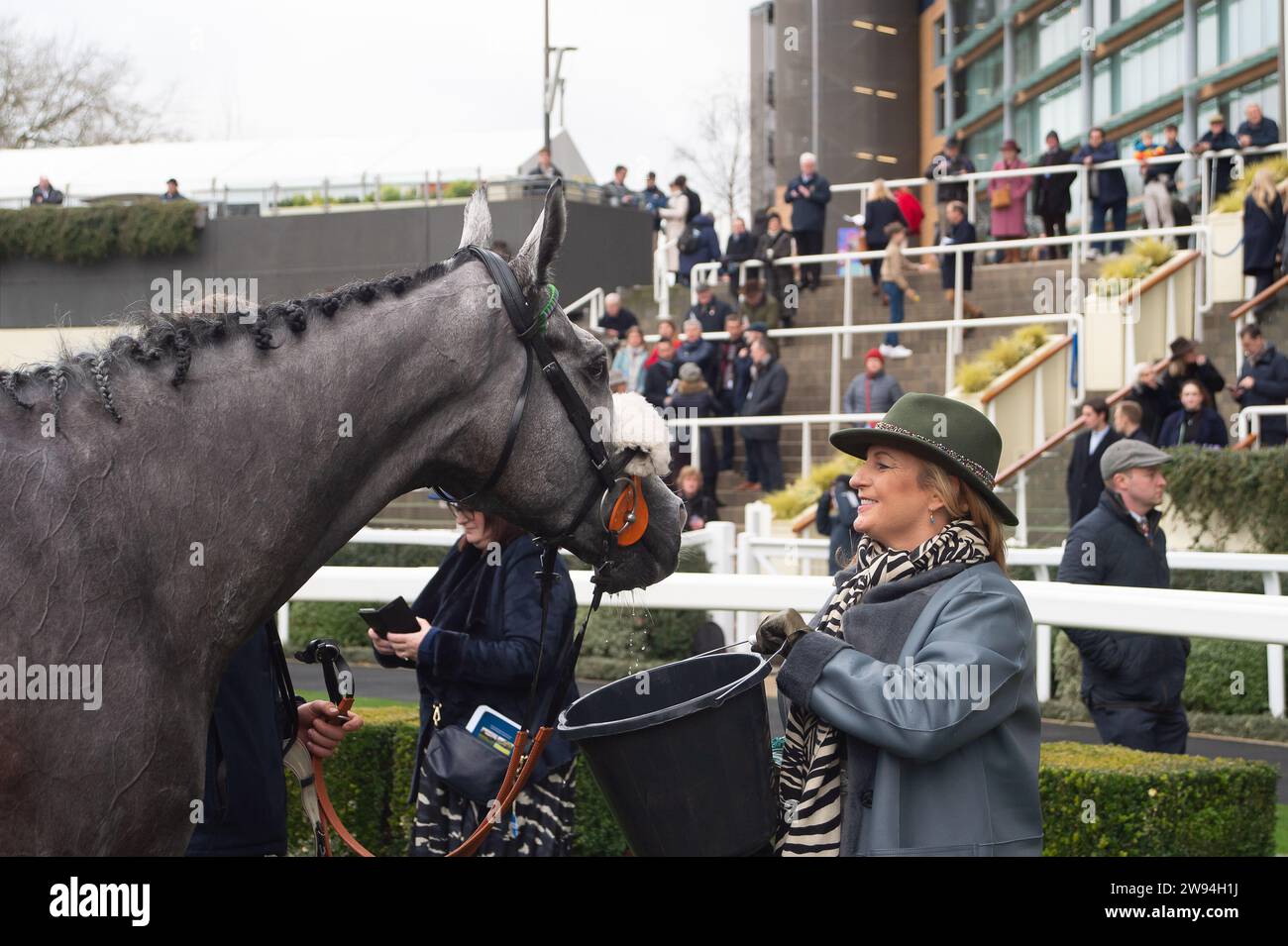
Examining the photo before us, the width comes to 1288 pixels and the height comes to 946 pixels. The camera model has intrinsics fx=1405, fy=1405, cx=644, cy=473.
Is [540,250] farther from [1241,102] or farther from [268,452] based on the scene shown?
[1241,102]

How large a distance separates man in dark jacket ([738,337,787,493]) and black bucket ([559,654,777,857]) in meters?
11.2

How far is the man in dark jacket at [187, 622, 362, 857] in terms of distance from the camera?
2.84m

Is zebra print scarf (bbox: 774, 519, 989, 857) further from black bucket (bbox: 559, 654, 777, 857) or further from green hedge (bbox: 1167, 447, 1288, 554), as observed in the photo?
green hedge (bbox: 1167, 447, 1288, 554)

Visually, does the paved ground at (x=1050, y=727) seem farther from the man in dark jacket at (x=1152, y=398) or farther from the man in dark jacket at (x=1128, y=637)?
the man in dark jacket at (x=1152, y=398)

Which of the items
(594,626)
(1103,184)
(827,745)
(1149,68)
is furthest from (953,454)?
(1149,68)

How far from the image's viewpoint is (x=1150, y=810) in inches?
177

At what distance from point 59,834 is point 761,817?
4.11 ft

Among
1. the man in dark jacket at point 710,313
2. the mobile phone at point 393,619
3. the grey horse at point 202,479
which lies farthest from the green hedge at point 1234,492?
the grey horse at point 202,479

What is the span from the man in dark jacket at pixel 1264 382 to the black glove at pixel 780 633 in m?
9.53

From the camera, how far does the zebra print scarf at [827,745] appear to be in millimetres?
2686

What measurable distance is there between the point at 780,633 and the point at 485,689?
1.38 meters

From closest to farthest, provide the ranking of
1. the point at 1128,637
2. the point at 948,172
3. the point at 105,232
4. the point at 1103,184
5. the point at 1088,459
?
1. the point at 1128,637
2. the point at 1088,459
3. the point at 1103,184
4. the point at 948,172
5. the point at 105,232

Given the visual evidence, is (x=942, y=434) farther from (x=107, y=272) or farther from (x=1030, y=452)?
(x=107, y=272)
